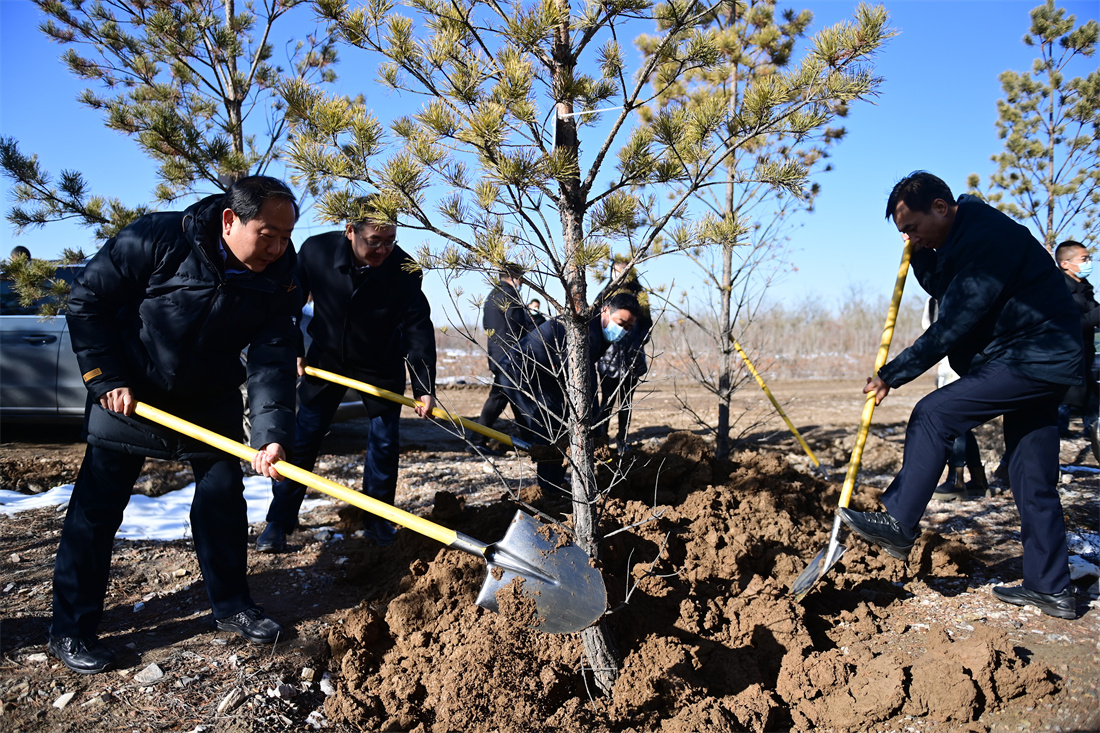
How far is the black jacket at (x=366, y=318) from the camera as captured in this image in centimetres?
394

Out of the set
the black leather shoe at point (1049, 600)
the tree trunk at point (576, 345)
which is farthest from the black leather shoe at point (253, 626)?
the black leather shoe at point (1049, 600)

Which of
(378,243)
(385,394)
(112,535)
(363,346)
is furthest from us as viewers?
(363,346)

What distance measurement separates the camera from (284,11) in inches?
229

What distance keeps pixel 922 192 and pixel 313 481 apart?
2.99 m

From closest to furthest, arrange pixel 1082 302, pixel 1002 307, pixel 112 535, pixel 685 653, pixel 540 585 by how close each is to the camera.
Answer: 1. pixel 540 585
2. pixel 685 653
3. pixel 112 535
4. pixel 1002 307
5. pixel 1082 302

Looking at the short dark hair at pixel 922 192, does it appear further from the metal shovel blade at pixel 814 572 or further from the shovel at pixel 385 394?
the shovel at pixel 385 394

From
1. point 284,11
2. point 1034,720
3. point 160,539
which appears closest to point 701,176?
point 1034,720

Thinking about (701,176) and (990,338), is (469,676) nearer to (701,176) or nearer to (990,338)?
(701,176)

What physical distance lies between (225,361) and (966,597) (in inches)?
143

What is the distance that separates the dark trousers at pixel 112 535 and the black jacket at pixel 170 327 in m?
0.10

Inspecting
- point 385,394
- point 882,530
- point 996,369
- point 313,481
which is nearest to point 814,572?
point 882,530

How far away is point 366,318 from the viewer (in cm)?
402

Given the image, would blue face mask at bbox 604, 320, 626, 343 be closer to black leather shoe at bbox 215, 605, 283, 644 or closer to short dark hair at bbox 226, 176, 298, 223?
short dark hair at bbox 226, 176, 298, 223

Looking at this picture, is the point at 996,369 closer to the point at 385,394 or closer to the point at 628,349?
the point at 628,349
